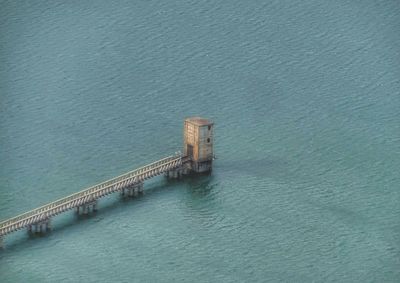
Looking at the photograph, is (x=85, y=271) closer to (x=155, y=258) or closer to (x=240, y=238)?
(x=155, y=258)

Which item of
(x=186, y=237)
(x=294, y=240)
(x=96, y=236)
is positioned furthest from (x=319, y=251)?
(x=96, y=236)

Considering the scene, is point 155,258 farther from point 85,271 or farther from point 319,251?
point 319,251

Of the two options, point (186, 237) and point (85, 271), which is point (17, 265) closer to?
point (85, 271)

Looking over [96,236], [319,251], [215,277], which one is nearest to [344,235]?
[319,251]

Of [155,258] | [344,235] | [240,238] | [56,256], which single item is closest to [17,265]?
[56,256]

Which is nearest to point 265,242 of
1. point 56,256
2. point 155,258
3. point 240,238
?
point 240,238
